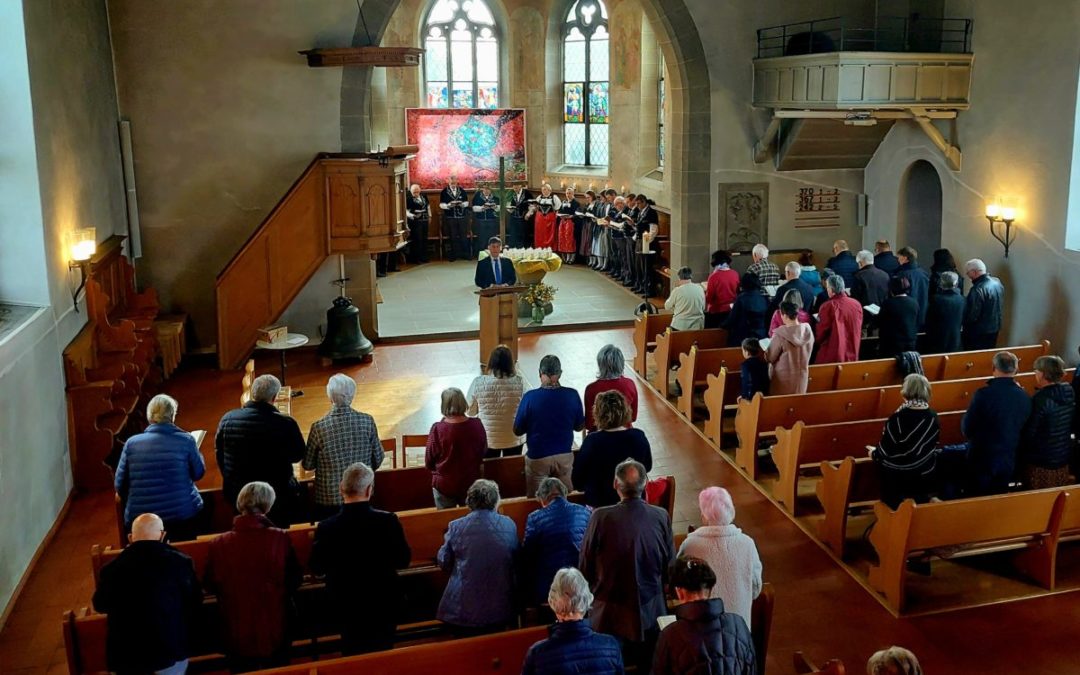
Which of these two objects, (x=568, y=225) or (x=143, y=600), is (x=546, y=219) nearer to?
(x=568, y=225)

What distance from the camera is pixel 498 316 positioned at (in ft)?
37.7

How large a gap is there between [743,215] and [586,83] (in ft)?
23.2

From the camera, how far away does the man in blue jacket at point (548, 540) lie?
5.11m

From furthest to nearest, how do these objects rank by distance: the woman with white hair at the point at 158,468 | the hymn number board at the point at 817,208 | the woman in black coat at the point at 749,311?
the hymn number board at the point at 817,208
the woman in black coat at the point at 749,311
the woman with white hair at the point at 158,468

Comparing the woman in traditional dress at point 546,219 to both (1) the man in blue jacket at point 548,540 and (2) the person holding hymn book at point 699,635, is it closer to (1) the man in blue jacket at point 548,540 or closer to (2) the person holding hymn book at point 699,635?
(1) the man in blue jacket at point 548,540

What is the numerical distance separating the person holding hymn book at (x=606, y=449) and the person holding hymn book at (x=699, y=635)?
1.79 metres

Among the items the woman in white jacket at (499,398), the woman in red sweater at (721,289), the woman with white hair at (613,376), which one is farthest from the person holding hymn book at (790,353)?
the woman in white jacket at (499,398)

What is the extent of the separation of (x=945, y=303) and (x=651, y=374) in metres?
3.31

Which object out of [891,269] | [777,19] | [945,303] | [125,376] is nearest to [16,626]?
[125,376]

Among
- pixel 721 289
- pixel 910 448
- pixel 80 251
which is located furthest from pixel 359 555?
pixel 721 289

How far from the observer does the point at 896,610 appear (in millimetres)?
6422

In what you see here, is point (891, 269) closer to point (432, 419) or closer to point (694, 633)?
point (432, 419)

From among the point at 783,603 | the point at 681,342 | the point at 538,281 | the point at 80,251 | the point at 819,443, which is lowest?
the point at 783,603

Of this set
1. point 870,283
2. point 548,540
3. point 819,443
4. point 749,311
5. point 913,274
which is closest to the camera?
point 548,540
